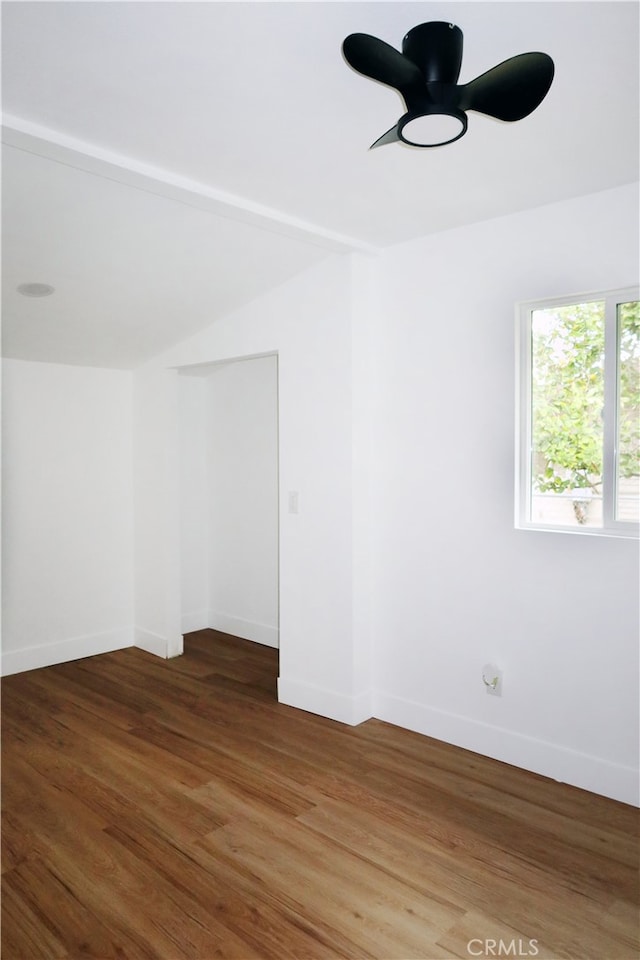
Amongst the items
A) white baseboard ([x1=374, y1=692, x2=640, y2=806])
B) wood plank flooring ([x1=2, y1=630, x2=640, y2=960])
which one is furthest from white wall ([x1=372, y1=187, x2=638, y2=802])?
wood plank flooring ([x1=2, y1=630, x2=640, y2=960])

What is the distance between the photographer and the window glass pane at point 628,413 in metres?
2.80

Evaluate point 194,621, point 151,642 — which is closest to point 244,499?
point 194,621

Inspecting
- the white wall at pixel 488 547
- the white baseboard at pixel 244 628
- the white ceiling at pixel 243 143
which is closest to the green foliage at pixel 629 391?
the white wall at pixel 488 547

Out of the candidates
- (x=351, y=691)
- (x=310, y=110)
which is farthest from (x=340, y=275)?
(x=351, y=691)

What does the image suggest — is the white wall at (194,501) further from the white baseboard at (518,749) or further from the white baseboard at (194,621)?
the white baseboard at (518,749)

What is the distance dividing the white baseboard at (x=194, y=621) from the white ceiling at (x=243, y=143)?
2617 mm

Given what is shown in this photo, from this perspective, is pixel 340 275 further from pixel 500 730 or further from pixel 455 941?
pixel 455 941

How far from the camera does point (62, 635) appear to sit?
477cm

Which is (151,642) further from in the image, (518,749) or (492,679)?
(518,749)

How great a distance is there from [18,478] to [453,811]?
3380mm

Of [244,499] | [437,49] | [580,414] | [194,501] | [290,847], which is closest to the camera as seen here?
[437,49]

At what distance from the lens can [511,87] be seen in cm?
161

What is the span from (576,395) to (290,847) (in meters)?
2.18

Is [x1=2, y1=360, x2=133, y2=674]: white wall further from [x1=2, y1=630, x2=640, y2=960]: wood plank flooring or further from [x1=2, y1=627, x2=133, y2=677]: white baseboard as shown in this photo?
[x1=2, y1=630, x2=640, y2=960]: wood plank flooring
